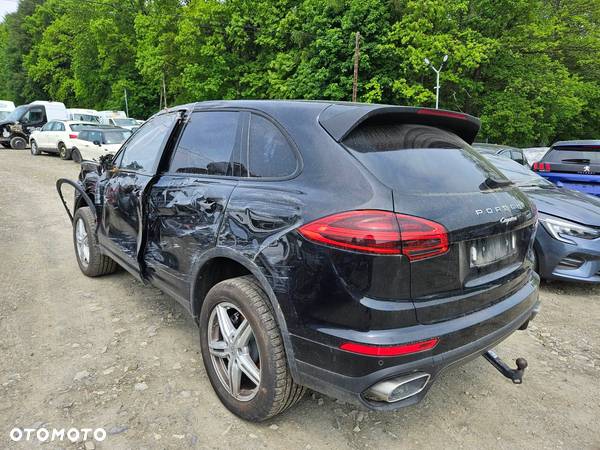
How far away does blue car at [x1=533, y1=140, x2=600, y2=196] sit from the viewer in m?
7.49

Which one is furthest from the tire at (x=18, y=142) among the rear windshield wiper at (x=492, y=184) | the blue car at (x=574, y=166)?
the rear windshield wiper at (x=492, y=184)

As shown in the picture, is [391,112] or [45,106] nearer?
[391,112]

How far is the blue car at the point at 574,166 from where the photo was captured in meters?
7.49

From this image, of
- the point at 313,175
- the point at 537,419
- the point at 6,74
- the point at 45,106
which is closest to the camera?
the point at 313,175

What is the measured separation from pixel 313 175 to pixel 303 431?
1442 millimetres

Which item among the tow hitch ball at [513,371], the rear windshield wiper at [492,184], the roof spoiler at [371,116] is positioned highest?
the roof spoiler at [371,116]

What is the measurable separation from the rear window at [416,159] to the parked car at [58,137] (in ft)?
56.4

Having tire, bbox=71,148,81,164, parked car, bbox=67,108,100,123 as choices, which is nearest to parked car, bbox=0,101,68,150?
parked car, bbox=67,108,100,123

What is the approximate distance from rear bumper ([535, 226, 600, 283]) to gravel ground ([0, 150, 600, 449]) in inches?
12.2

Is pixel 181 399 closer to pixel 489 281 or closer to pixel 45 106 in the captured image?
pixel 489 281

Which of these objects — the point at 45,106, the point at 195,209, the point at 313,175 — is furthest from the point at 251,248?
the point at 45,106

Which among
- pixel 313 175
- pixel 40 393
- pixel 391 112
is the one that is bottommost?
pixel 40 393

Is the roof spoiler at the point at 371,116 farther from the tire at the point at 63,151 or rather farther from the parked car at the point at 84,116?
the parked car at the point at 84,116

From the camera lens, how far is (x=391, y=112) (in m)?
2.23
